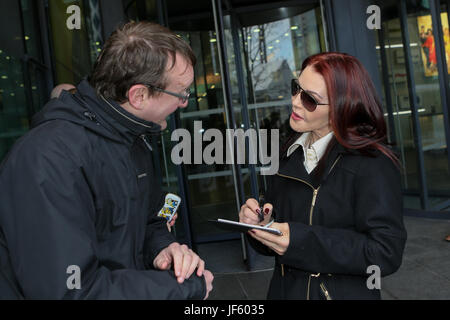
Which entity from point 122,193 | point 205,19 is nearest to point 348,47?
point 205,19

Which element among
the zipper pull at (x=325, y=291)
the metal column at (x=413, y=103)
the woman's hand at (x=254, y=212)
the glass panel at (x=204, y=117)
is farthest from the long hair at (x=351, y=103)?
the metal column at (x=413, y=103)

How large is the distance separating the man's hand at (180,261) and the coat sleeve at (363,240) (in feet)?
1.23

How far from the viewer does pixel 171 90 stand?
1.40m

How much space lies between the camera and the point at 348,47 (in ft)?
18.4

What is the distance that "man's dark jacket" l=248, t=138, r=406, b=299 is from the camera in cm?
145

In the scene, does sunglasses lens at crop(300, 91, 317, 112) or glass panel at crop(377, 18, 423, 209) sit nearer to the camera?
sunglasses lens at crop(300, 91, 317, 112)

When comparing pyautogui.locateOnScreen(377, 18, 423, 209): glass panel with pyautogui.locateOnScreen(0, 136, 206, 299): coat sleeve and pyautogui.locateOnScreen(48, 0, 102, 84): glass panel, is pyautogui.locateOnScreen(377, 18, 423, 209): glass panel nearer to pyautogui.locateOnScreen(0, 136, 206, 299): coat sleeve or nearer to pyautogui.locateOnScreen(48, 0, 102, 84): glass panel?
pyautogui.locateOnScreen(48, 0, 102, 84): glass panel

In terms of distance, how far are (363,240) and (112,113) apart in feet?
3.19

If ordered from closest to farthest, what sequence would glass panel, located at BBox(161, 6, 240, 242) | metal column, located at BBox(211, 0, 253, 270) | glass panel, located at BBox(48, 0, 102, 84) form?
metal column, located at BBox(211, 0, 253, 270)
glass panel, located at BBox(48, 0, 102, 84)
glass panel, located at BBox(161, 6, 240, 242)

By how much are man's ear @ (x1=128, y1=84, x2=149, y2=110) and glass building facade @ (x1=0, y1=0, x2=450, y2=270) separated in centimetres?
328

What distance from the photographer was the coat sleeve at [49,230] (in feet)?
3.16

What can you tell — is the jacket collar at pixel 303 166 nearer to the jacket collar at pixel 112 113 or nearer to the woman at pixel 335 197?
the woman at pixel 335 197

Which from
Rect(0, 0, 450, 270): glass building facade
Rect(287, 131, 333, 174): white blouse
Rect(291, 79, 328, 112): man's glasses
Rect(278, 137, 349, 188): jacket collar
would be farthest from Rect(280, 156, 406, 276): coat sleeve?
Rect(0, 0, 450, 270): glass building facade
